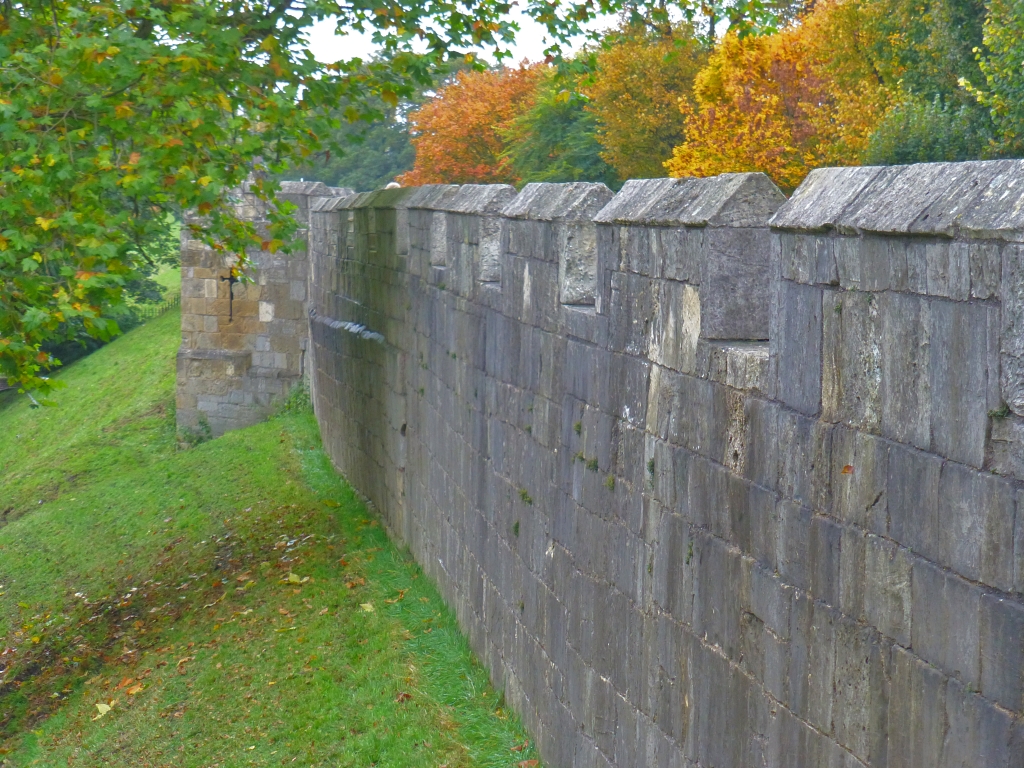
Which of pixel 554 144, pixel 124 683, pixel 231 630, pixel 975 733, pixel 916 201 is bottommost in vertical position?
pixel 124 683

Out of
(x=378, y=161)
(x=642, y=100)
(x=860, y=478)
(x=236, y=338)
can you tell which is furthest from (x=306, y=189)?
(x=378, y=161)

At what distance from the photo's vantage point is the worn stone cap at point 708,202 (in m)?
3.99

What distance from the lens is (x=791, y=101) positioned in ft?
99.0

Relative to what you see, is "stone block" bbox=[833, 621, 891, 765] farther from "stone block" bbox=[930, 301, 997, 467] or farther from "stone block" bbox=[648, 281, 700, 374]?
"stone block" bbox=[648, 281, 700, 374]

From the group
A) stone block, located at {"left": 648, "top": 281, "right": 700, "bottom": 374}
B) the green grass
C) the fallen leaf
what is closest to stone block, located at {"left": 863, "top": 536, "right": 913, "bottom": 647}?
stone block, located at {"left": 648, "top": 281, "right": 700, "bottom": 374}

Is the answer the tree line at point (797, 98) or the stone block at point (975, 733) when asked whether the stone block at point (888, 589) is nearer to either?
the stone block at point (975, 733)

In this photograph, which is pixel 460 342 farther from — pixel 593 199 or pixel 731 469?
pixel 731 469

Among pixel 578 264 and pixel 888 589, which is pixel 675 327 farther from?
pixel 888 589

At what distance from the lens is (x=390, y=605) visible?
29.2 ft

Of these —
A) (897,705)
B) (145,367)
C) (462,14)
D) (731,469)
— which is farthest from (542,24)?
(145,367)

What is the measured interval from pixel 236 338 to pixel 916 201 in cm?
1672

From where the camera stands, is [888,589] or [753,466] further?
[753,466]

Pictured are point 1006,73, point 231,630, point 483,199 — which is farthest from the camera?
point 1006,73

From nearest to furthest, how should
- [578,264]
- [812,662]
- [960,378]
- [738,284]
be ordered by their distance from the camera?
1. [960,378]
2. [812,662]
3. [738,284]
4. [578,264]
